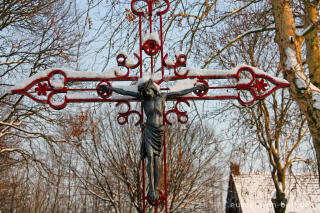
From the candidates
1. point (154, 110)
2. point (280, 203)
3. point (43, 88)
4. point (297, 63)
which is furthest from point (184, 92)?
point (280, 203)

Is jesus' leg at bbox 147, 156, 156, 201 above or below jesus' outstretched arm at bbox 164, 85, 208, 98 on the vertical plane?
below

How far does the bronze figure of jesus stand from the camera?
9.89 feet

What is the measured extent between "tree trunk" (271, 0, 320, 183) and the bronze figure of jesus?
229cm

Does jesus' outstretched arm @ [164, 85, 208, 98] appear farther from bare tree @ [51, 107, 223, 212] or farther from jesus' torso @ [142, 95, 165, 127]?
bare tree @ [51, 107, 223, 212]

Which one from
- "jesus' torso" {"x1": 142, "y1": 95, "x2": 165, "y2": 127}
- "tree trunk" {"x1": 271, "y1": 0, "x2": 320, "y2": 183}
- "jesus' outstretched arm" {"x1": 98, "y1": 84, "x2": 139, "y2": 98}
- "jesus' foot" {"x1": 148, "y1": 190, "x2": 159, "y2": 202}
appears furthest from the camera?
"tree trunk" {"x1": 271, "y1": 0, "x2": 320, "y2": 183}

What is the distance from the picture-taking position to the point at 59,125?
1226 cm

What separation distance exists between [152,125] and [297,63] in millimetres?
2888

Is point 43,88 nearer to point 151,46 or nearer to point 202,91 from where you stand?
point 151,46

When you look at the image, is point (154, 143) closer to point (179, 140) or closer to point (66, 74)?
point (66, 74)

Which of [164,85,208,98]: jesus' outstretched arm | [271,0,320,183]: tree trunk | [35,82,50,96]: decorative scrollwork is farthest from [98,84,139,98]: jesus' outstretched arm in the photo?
[271,0,320,183]: tree trunk

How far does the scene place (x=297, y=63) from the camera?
4.92 metres

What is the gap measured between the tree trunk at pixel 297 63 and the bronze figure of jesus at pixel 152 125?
229cm

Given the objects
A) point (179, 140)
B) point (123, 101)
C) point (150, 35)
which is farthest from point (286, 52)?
point (179, 140)

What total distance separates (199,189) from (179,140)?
3363 millimetres
